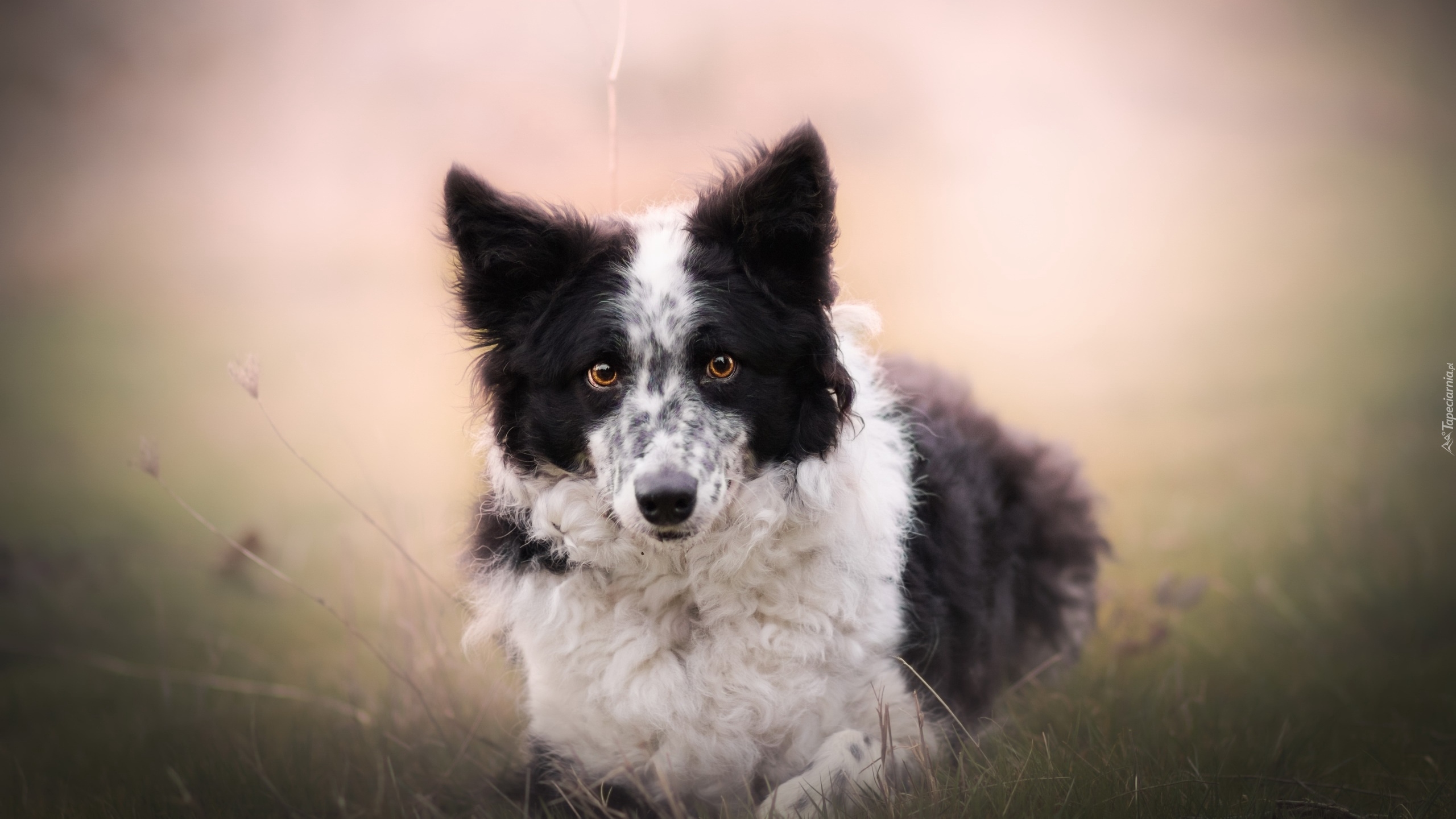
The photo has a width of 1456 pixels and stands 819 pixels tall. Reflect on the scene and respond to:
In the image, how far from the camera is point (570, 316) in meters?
Result: 3.01

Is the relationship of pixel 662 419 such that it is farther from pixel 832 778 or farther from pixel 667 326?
pixel 832 778

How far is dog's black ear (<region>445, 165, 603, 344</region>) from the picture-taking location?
117 inches

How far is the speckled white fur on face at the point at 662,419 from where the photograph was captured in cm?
267

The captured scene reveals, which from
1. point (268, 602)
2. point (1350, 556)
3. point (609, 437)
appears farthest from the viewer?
point (268, 602)

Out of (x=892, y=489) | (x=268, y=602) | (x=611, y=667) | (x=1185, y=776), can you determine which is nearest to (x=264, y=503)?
(x=268, y=602)

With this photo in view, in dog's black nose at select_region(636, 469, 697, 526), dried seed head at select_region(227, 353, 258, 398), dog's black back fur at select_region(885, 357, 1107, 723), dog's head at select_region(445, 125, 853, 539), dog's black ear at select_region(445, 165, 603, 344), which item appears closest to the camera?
dog's black nose at select_region(636, 469, 697, 526)

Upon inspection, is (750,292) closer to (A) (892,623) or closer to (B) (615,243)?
(B) (615,243)

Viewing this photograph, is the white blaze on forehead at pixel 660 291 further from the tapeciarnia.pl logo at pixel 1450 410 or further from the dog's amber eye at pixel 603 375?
the tapeciarnia.pl logo at pixel 1450 410

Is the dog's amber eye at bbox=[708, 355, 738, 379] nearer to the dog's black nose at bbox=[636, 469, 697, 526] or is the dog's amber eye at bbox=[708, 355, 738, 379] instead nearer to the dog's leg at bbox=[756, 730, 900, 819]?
the dog's black nose at bbox=[636, 469, 697, 526]

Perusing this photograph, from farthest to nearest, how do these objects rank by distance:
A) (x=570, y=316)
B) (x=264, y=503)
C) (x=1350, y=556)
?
(x=264, y=503)
(x=1350, y=556)
(x=570, y=316)

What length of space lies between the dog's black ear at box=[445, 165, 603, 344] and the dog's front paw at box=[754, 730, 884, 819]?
1.79 meters

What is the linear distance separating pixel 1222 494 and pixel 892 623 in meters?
5.13

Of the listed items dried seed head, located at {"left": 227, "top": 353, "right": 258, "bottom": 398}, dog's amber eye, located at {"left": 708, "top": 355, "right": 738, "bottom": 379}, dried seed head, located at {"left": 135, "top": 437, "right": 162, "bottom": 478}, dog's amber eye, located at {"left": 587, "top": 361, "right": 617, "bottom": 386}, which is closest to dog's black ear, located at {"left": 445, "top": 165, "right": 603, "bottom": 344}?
dog's amber eye, located at {"left": 587, "top": 361, "right": 617, "bottom": 386}

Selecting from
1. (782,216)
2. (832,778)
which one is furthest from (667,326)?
(832,778)
